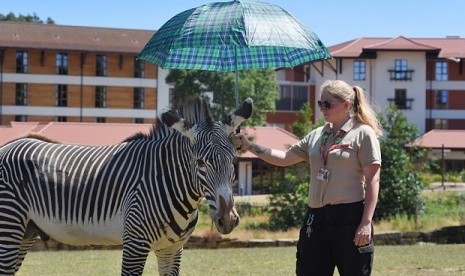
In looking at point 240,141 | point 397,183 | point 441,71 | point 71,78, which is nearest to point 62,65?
point 71,78

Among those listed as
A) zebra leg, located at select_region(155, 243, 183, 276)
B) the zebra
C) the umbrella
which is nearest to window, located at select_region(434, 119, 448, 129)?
the umbrella

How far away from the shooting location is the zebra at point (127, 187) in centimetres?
660

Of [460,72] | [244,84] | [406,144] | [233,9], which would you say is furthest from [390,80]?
[233,9]

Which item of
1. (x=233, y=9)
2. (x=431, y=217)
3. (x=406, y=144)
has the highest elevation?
(x=233, y=9)

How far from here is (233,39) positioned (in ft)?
23.3

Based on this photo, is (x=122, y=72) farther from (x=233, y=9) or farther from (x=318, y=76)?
(x=233, y=9)

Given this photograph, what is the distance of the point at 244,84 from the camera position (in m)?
55.3

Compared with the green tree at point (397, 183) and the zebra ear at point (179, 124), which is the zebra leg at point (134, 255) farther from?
the green tree at point (397, 183)

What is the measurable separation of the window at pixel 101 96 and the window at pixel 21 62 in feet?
20.4

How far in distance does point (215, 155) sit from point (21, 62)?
6517 centimetres

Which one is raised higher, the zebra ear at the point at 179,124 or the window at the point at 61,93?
the window at the point at 61,93

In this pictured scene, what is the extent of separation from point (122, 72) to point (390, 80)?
76.3 ft

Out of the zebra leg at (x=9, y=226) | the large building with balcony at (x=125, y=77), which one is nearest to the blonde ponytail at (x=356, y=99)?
the zebra leg at (x=9, y=226)

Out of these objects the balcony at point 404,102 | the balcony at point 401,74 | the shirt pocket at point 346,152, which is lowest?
the shirt pocket at point 346,152
